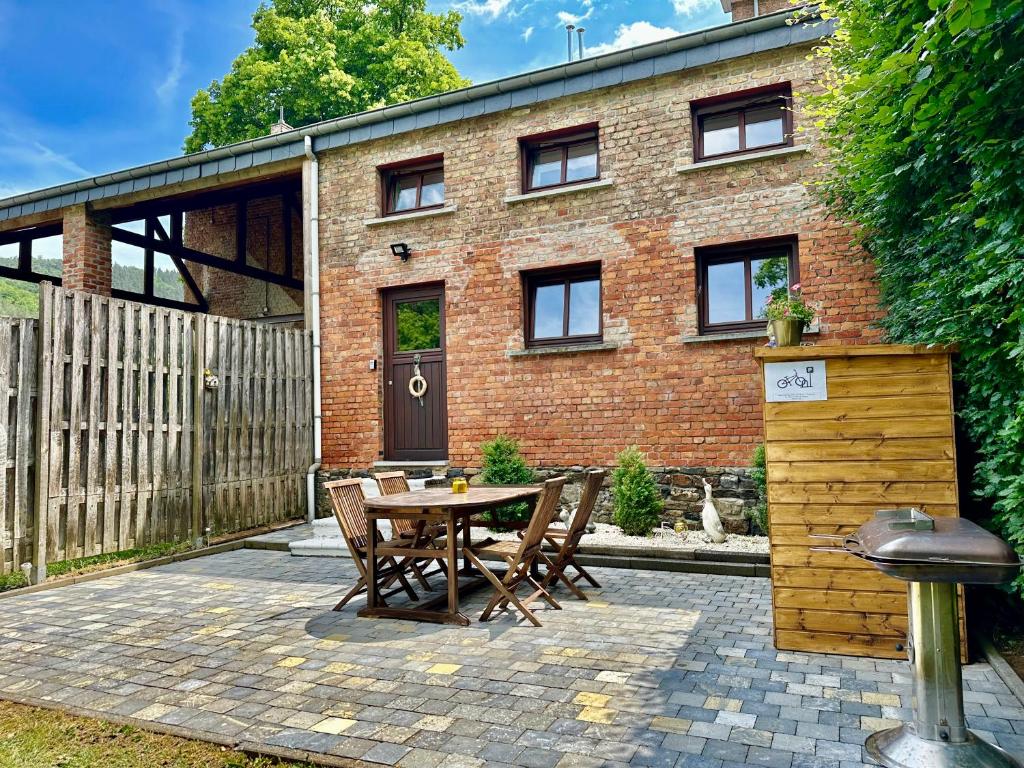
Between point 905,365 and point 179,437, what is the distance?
281 inches

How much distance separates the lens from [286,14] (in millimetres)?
21938

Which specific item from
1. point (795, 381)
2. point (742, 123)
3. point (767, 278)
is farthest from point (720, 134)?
point (795, 381)

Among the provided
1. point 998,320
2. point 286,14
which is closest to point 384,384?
point 998,320

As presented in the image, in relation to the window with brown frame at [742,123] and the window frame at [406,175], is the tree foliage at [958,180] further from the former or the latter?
the window frame at [406,175]

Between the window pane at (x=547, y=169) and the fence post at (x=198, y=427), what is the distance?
4541 mm

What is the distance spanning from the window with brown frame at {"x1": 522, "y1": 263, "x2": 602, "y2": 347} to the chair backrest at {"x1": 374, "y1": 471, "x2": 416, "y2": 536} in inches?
127

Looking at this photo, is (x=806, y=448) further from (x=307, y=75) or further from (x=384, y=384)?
(x=307, y=75)

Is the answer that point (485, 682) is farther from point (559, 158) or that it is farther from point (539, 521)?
point (559, 158)

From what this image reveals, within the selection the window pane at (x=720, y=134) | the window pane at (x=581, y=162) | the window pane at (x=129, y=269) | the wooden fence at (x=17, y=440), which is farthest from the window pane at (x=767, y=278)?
the window pane at (x=129, y=269)

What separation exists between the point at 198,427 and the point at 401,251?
3.49 m

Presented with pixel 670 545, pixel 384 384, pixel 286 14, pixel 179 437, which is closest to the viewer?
pixel 670 545

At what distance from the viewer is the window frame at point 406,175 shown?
31.9ft

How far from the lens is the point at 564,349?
28.3 feet

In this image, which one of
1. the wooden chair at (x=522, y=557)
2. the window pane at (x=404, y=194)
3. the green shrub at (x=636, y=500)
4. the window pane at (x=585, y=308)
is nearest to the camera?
the wooden chair at (x=522, y=557)
